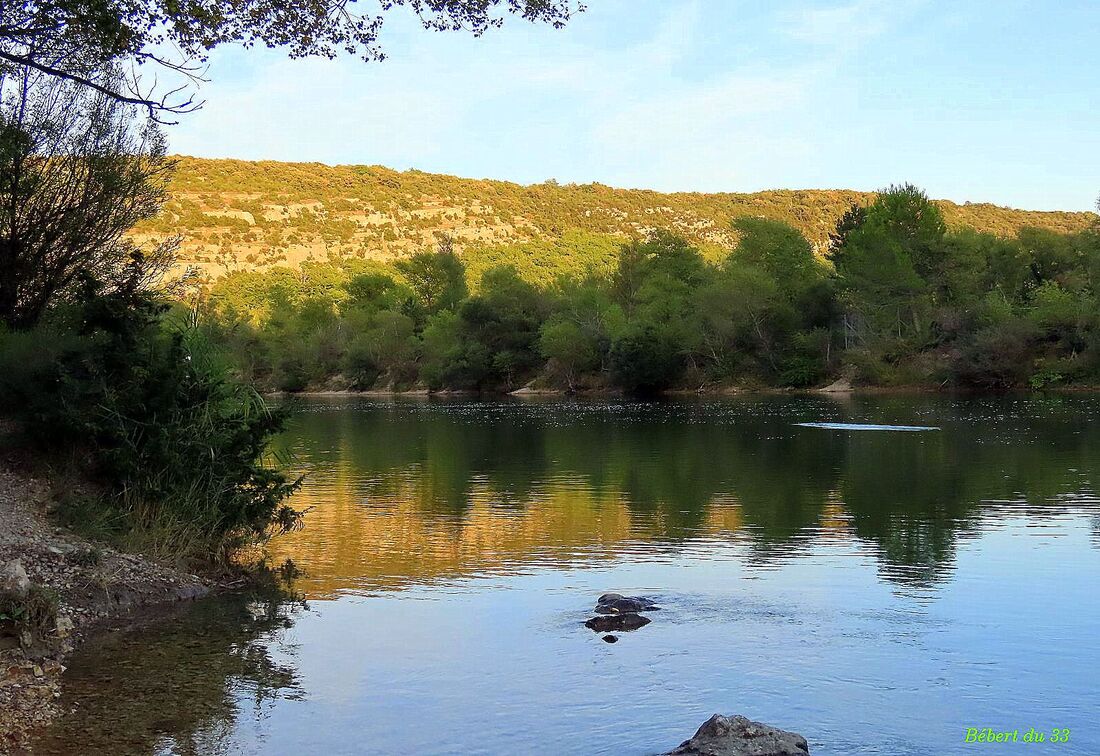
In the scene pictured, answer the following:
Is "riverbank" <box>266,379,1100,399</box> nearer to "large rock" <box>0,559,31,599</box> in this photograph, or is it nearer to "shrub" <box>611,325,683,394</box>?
"shrub" <box>611,325,683,394</box>

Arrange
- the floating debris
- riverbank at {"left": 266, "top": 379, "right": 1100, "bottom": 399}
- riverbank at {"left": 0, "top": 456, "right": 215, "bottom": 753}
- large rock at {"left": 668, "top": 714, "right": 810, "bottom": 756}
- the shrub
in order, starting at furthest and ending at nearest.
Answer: the shrub → riverbank at {"left": 266, "top": 379, "right": 1100, "bottom": 399} → the floating debris → riverbank at {"left": 0, "top": 456, "right": 215, "bottom": 753} → large rock at {"left": 668, "top": 714, "right": 810, "bottom": 756}

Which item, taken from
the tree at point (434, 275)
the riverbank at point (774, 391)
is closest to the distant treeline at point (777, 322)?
the riverbank at point (774, 391)

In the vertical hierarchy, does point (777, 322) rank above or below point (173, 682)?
above

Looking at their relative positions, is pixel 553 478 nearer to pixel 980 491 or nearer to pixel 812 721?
pixel 980 491

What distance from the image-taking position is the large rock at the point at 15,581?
12.1m

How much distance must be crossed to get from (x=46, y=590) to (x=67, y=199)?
11717 mm

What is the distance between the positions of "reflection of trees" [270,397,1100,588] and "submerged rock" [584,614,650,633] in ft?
13.4

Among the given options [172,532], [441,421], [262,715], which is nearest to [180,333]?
[172,532]

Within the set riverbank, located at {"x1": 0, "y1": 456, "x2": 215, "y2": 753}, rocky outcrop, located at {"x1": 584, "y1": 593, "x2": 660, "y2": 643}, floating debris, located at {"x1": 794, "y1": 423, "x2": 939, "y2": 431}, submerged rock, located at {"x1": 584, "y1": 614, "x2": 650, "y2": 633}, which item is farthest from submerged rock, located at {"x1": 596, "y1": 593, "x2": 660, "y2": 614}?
floating debris, located at {"x1": 794, "y1": 423, "x2": 939, "y2": 431}

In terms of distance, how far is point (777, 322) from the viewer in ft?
308

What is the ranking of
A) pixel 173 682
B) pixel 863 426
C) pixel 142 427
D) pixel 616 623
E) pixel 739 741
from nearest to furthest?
pixel 739 741 → pixel 173 682 → pixel 616 623 → pixel 142 427 → pixel 863 426

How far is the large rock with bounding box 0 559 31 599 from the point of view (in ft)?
39.7

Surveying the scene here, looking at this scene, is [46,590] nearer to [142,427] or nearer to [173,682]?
[173,682]

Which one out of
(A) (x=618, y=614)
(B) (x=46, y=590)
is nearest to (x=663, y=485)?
(A) (x=618, y=614)
